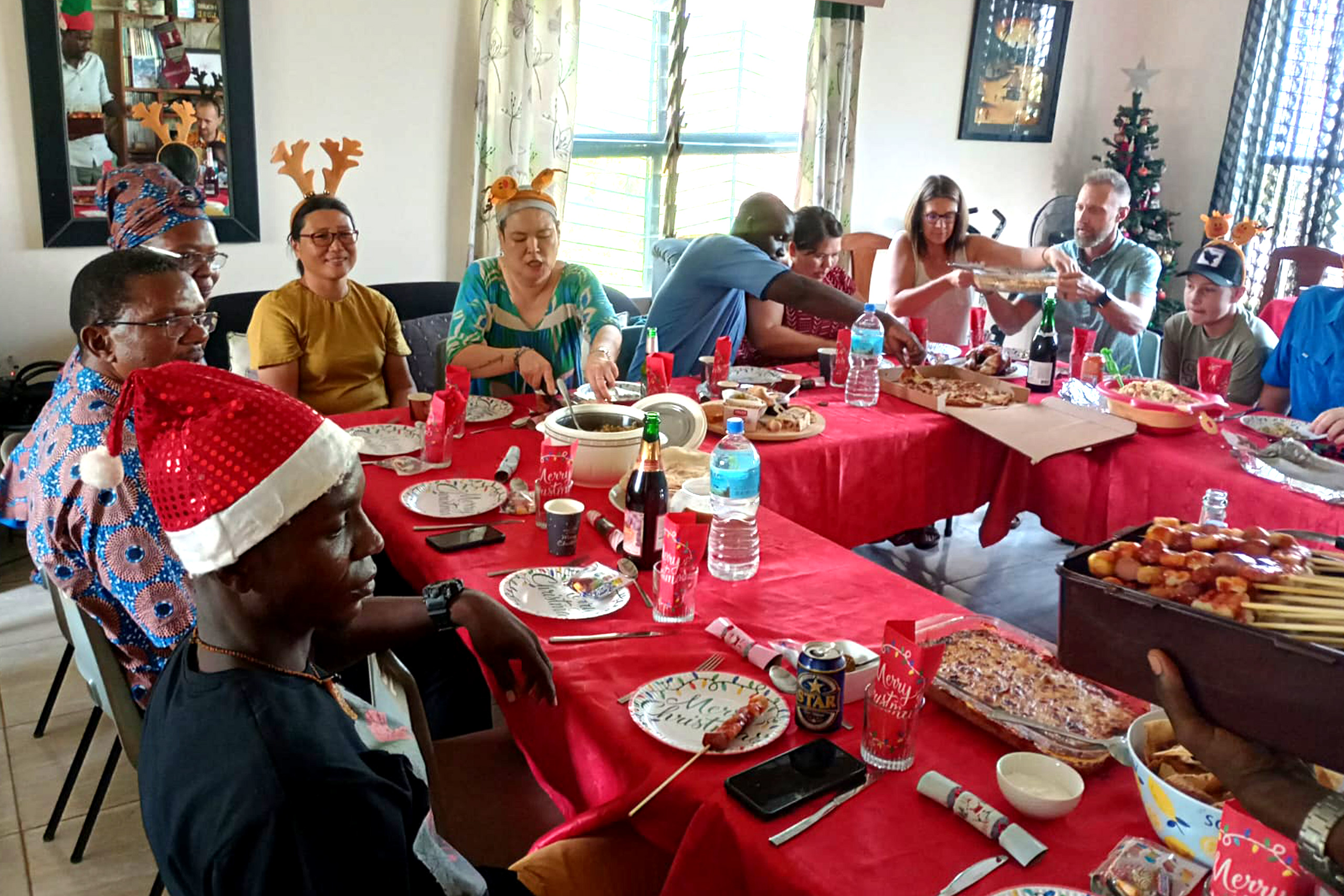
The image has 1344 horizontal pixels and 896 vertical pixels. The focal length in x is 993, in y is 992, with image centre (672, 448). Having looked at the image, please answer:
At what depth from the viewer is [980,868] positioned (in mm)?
1092

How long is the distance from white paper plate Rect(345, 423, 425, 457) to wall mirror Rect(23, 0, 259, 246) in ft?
5.74

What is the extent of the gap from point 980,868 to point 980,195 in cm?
593

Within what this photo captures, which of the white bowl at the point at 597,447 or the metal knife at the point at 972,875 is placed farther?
the white bowl at the point at 597,447

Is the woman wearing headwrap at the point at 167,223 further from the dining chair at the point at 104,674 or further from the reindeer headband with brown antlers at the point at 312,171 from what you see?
the dining chair at the point at 104,674

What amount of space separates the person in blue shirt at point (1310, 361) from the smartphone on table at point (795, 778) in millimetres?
2527

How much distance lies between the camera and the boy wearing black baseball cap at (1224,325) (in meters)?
3.54

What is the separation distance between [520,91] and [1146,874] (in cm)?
428

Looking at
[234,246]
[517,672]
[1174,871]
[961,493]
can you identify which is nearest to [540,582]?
[517,672]

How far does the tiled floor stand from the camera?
2.16m

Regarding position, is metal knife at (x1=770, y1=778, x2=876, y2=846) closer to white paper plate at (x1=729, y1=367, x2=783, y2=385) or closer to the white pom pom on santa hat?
the white pom pom on santa hat

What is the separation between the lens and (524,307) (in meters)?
3.16

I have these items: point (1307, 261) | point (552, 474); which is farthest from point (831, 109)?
point (552, 474)

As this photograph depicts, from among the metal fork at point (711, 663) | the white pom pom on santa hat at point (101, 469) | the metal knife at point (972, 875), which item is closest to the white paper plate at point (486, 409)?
the white pom pom on santa hat at point (101, 469)

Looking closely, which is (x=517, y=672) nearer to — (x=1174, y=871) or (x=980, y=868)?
(x=980, y=868)
